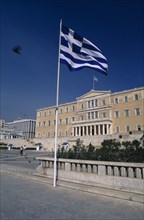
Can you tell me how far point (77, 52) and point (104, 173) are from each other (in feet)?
16.7

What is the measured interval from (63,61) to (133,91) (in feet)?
171

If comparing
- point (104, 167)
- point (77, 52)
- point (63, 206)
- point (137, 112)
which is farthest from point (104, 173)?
point (137, 112)

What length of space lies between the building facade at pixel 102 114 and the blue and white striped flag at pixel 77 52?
49178mm

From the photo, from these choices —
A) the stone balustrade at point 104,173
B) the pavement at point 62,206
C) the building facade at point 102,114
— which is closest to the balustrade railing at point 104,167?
the stone balustrade at point 104,173

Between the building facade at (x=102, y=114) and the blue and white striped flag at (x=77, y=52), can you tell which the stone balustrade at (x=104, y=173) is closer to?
the blue and white striped flag at (x=77, y=52)

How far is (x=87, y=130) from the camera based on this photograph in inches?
2586

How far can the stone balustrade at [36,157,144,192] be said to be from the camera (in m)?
5.86

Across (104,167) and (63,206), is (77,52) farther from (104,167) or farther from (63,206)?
(63,206)

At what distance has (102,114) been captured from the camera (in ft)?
211

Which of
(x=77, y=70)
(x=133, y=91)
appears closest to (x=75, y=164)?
(x=77, y=70)

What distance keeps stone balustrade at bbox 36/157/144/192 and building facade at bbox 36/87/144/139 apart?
50057 millimetres

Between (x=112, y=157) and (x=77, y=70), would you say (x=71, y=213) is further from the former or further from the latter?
(x=77, y=70)

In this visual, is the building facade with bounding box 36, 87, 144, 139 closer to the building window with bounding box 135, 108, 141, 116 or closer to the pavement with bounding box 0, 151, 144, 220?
the building window with bounding box 135, 108, 141, 116

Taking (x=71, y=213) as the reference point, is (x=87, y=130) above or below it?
above
